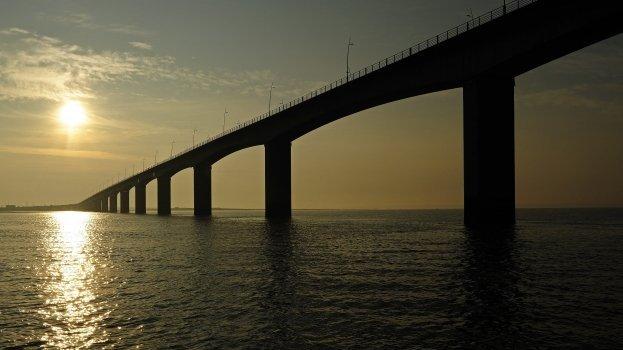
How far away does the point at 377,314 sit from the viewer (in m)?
15.2

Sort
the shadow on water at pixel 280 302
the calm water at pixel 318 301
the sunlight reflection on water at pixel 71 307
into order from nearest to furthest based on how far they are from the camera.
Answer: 1. the calm water at pixel 318 301
2. the shadow on water at pixel 280 302
3. the sunlight reflection on water at pixel 71 307

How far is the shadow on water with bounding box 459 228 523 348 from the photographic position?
12.8 m

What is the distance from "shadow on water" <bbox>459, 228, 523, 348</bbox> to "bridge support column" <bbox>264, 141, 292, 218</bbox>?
5494 centimetres

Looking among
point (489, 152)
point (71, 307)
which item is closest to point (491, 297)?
point (71, 307)

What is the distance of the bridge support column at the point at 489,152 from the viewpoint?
156ft

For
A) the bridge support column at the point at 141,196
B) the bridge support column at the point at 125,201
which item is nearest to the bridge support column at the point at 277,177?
the bridge support column at the point at 141,196

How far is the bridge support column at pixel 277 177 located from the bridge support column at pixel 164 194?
2494 inches

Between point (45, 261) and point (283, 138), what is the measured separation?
57268mm

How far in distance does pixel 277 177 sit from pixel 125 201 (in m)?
125

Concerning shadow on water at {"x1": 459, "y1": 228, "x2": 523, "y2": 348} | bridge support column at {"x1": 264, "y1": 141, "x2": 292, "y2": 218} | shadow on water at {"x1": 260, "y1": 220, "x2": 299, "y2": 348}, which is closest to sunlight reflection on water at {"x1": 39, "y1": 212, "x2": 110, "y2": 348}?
shadow on water at {"x1": 260, "y1": 220, "x2": 299, "y2": 348}

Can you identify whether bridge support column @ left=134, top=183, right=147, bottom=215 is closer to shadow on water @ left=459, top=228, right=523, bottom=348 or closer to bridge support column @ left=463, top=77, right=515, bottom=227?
bridge support column @ left=463, top=77, right=515, bottom=227

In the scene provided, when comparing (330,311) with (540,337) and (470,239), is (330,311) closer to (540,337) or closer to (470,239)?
(540,337)

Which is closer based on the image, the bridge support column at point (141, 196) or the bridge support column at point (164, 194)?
the bridge support column at point (164, 194)

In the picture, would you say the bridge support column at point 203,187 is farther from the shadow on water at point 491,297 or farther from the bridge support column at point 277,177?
the shadow on water at point 491,297
